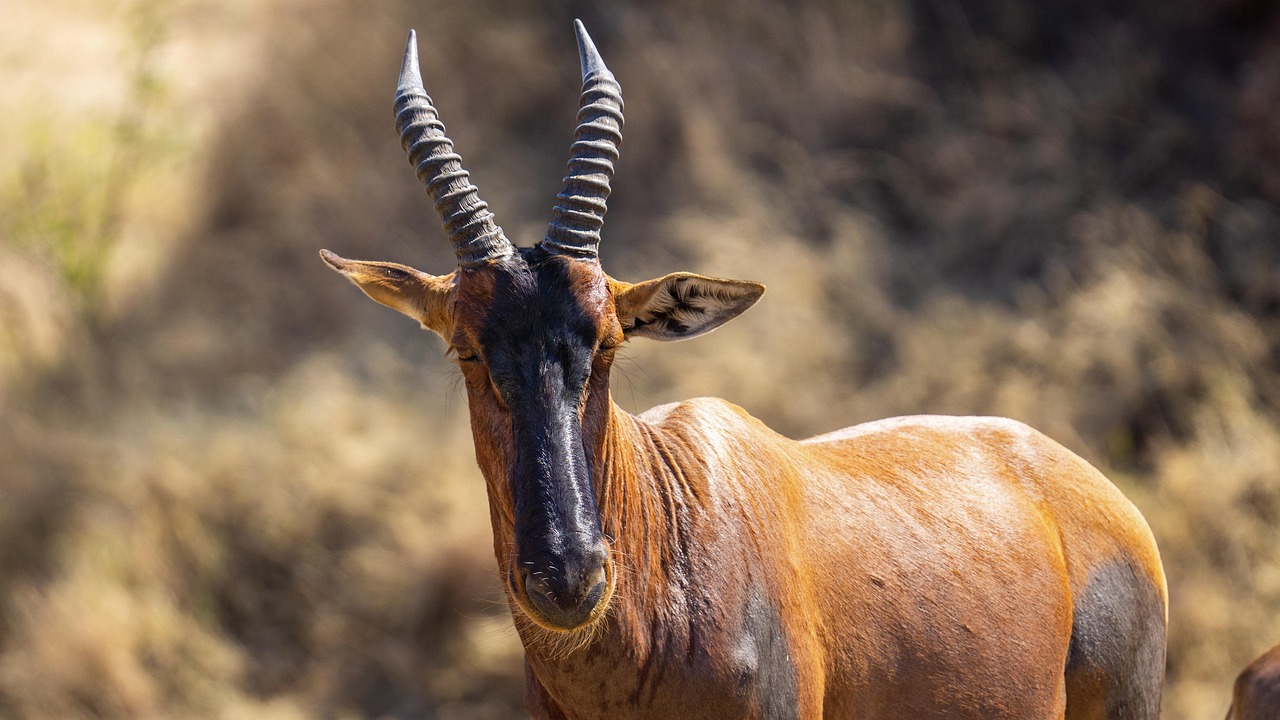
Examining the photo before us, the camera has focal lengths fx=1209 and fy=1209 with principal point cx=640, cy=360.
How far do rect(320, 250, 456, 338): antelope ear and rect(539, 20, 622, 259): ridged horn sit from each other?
526 mm

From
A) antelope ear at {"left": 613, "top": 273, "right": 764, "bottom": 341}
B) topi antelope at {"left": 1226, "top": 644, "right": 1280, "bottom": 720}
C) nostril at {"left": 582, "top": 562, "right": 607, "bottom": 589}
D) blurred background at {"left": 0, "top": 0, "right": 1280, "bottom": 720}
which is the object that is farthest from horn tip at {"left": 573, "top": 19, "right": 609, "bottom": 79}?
blurred background at {"left": 0, "top": 0, "right": 1280, "bottom": 720}

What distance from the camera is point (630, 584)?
4.17 meters

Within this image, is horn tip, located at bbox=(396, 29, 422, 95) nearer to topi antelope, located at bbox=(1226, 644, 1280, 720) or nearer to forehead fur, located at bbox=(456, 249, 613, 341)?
forehead fur, located at bbox=(456, 249, 613, 341)

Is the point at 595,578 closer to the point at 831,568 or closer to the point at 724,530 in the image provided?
the point at 724,530

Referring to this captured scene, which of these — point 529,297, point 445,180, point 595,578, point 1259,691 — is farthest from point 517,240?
point 595,578

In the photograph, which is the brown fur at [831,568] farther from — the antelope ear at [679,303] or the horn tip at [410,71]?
the horn tip at [410,71]

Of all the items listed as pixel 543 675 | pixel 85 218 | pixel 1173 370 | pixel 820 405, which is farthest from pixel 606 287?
pixel 85 218

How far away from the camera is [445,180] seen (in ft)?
14.6

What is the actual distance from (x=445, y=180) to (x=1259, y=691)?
4.55 metres

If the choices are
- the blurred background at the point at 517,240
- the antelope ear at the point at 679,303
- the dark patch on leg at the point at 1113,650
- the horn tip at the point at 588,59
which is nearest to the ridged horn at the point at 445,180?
the antelope ear at the point at 679,303

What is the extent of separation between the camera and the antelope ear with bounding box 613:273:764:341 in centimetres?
443

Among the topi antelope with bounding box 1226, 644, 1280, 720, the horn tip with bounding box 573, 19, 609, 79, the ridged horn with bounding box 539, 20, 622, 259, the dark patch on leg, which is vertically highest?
the horn tip with bounding box 573, 19, 609, 79

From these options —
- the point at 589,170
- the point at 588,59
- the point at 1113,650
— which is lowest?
the point at 1113,650

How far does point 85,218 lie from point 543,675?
39.0ft
